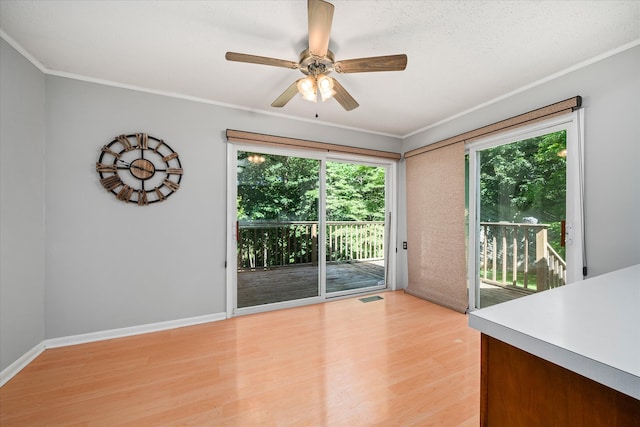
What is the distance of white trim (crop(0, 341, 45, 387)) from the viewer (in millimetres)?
1743

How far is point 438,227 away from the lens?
330cm

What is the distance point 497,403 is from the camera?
2.30 feet

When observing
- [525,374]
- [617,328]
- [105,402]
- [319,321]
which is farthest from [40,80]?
[617,328]

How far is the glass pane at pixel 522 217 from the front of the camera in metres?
2.27

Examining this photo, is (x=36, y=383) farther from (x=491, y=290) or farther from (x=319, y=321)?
(x=491, y=290)

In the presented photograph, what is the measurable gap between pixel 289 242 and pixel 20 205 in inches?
93.8

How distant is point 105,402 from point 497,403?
2.11m

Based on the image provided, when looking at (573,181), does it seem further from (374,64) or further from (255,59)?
(255,59)

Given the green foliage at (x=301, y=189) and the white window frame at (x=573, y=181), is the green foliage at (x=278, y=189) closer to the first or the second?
the green foliage at (x=301, y=189)

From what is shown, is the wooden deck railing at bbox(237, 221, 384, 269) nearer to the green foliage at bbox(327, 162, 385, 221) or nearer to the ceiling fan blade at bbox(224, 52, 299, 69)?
the green foliage at bbox(327, 162, 385, 221)

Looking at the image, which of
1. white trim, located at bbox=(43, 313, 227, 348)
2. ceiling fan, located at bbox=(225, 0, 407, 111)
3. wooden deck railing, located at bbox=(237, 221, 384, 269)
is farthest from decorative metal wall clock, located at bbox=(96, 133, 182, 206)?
ceiling fan, located at bbox=(225, 0, 407, 111)

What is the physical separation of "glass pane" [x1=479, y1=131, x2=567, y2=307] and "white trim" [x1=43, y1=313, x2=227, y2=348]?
3060 mm

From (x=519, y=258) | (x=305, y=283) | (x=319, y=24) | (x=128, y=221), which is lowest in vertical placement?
(x=305, y=283)

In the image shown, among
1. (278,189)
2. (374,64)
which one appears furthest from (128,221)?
(374,64)
